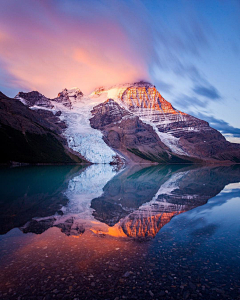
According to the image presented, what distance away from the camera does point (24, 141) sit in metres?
132

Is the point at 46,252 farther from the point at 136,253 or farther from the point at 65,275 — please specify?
the point at 136,253

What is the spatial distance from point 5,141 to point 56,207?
110997 millimetres

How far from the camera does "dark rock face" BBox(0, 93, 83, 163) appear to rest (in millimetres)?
111688

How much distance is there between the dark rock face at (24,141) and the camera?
366ft

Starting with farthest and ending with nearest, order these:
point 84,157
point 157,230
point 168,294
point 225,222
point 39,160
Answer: point 84,157 < point 39,160 < point 225,222 < point 157,230 < point 168,294

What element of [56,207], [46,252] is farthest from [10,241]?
[56,207]

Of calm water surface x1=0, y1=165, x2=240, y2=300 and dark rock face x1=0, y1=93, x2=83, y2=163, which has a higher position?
dark rock face x1=0, y1=93, x2=83, y2=163

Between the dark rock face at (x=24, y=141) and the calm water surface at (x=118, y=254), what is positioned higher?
the dark rock face at (x=24, y=141)

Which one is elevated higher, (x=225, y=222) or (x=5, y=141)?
(x=5, y=141)

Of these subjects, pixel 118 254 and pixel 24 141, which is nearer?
pixel 118 254

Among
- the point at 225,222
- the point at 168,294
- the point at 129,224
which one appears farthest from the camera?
the point at 225,222

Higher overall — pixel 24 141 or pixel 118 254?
pixel 24 141

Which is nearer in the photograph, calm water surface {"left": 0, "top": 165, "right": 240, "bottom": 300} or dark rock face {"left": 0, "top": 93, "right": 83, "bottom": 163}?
calm water surface {"left": 0, "top": 165, "right": 240, "bottom": 300}

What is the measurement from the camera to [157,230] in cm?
1422
